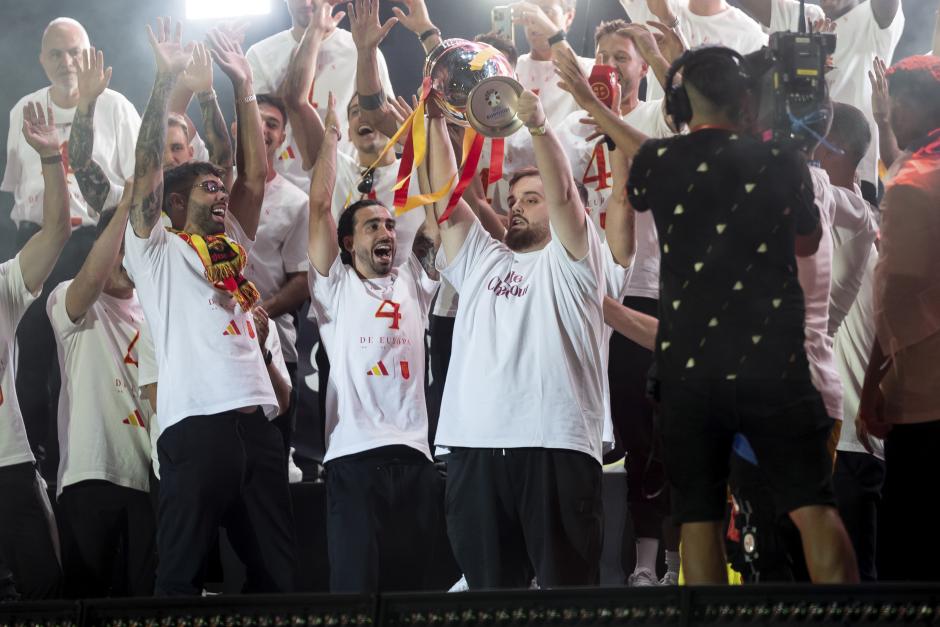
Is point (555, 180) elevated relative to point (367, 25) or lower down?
lower down

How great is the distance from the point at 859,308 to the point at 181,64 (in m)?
2.79

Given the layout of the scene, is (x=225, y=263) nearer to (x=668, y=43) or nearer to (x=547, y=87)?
(x=547, y=87)

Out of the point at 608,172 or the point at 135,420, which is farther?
the point at 608,172

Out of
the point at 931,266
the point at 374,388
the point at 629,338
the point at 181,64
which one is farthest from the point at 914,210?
the point at 181,64

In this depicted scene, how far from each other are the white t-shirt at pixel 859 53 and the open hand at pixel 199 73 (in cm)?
249

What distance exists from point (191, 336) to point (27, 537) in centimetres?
108

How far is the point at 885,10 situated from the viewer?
5168 millimetres

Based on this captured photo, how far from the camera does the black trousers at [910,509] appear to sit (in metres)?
4.00

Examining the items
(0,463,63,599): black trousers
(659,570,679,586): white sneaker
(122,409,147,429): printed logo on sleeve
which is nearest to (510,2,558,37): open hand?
(659,570,679,586): white sneaker

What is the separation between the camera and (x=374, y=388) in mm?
4695

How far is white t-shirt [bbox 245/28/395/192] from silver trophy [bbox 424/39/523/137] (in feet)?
3.66

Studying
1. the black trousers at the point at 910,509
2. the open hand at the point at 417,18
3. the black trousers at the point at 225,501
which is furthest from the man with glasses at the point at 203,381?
the black trousers at the point at 910,509

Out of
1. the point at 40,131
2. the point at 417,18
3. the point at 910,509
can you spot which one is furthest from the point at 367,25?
the point at 910,509

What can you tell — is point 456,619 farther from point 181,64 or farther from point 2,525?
point 181,64
